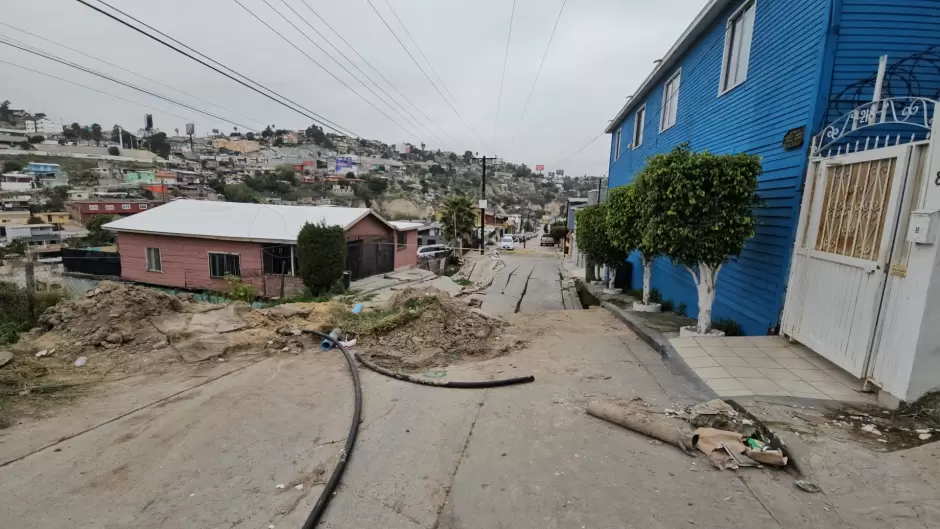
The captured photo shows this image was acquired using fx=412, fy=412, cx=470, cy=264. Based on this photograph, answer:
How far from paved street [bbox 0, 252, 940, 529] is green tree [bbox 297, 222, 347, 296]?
12389 millimetres

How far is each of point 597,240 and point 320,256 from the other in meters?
11.7

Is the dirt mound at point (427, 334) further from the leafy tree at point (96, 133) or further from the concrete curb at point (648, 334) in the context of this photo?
the leafy tree at point (96, 133)

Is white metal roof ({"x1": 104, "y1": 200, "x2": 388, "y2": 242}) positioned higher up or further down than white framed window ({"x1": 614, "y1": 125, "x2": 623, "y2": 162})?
further down

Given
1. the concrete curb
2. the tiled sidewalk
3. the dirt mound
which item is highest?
the tiled sidewalk

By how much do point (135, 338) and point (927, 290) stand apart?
10.7 m

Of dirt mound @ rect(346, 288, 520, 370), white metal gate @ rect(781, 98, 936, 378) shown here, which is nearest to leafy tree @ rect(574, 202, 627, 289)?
dirt mound @ rect(346, 288, 520, 370)

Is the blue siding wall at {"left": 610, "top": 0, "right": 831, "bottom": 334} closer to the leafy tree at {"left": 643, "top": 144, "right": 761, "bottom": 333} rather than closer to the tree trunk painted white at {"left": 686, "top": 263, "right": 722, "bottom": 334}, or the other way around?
the leafy tree at {"left": 643, "top": 144, "right": 761, "bottom": 333}

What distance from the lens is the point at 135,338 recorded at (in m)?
7.34

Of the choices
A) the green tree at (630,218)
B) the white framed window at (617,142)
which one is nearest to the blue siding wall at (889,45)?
the green tree at (630,218)

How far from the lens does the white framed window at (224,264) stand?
19.9 meters

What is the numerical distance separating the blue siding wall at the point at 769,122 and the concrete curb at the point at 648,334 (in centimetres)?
146

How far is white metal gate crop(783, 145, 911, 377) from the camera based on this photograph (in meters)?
4.19

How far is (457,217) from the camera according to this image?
35.4 m

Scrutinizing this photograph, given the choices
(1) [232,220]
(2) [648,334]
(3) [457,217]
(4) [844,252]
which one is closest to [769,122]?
(4) [844,252]
